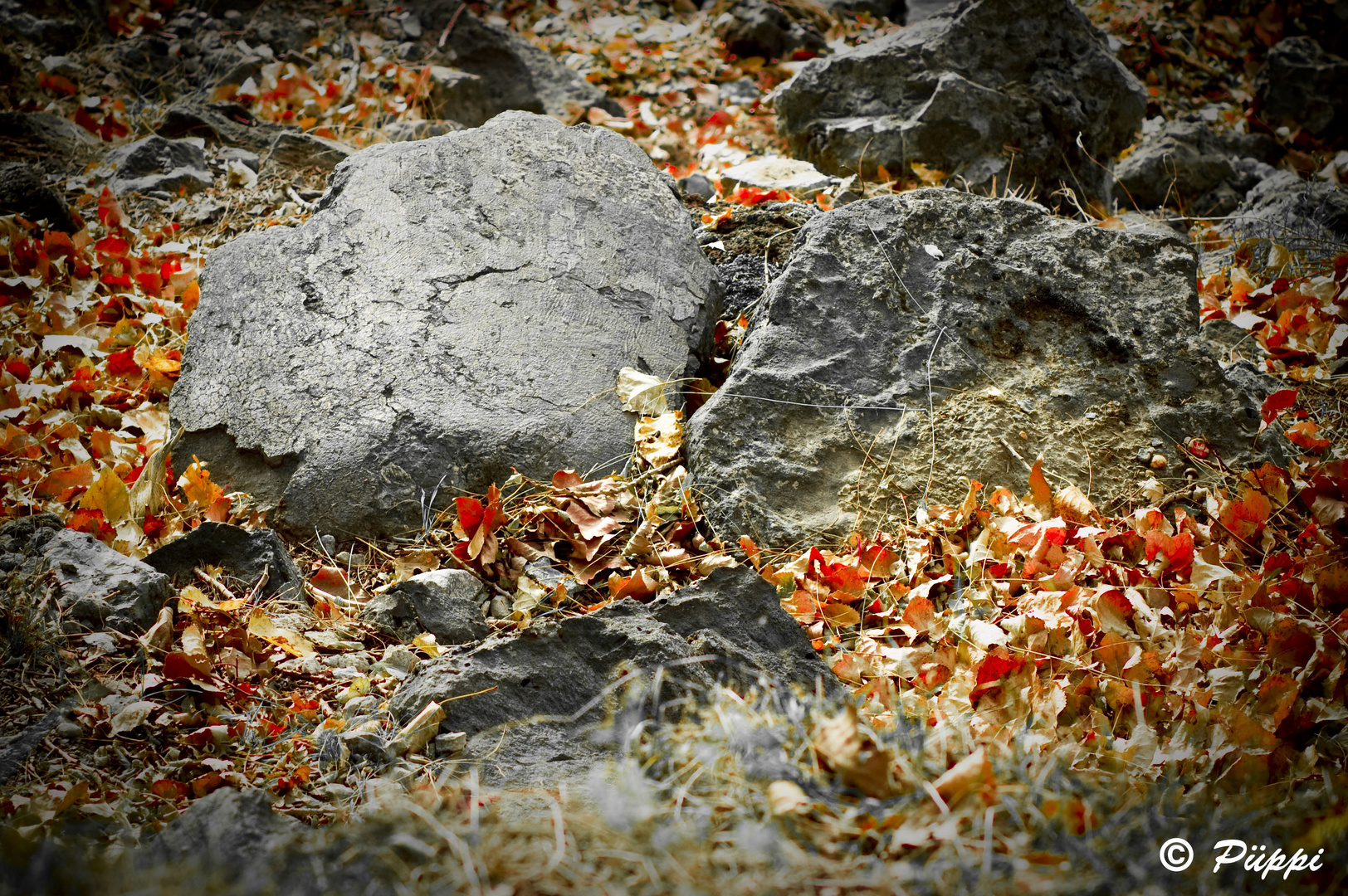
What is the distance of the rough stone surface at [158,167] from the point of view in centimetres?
412

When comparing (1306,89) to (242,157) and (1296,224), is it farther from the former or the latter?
(242,157)

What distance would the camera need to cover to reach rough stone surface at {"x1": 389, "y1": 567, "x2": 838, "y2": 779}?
1695 mm

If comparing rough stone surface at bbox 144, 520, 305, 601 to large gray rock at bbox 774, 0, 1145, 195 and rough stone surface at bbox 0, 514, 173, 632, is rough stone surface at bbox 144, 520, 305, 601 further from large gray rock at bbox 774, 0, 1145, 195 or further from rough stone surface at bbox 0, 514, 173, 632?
large gray rock at bbox 774, 0, 1145, 195

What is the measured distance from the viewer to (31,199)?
11.9ft

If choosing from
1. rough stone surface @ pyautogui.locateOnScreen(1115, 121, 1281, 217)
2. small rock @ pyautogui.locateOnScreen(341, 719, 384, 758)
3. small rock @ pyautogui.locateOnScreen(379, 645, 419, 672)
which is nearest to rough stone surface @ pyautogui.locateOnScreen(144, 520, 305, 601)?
small rock @ pyautogui.locateOnScreen(379, 645, 419, 672)

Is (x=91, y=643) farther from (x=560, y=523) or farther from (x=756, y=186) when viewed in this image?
(x=756, y=186)

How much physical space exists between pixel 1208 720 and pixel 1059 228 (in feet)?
6.04

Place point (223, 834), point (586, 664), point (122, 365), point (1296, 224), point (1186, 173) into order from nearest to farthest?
point (223, 834) < point (586, 664) < point (122, 365) < point (1296, 224) < point (1186, 173)

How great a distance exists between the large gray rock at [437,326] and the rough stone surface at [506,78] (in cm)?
273

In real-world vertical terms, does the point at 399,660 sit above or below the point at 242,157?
below

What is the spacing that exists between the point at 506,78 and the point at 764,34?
220cm

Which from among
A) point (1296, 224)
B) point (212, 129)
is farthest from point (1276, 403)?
point (212, 129)

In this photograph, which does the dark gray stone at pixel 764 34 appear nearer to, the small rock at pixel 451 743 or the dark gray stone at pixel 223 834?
the small rock at pixel 451 743

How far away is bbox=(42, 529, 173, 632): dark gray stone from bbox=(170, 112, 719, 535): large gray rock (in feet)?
1.67
